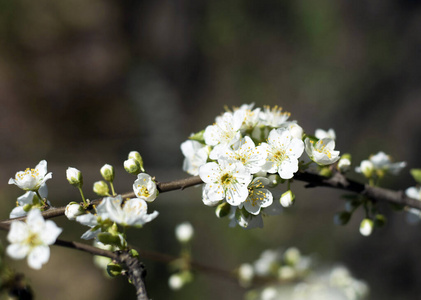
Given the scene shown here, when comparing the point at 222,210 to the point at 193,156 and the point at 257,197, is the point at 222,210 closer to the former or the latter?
the point at 257,197

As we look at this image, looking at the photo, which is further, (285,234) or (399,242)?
(285,234)

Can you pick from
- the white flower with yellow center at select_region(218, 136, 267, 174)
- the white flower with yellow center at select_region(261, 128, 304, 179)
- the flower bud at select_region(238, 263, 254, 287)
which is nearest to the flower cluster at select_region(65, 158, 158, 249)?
the white flower with yellow center at select_region(218, 136, 267, 174)

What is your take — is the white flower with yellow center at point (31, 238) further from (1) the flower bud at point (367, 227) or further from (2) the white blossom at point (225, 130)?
(1) the flower bud at point (367, 227)

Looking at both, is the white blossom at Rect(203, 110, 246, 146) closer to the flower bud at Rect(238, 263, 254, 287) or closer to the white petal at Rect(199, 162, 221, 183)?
the white petal at Rect(199, 162, 221, 183)

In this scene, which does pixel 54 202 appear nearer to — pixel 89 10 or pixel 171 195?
pixel 171 195

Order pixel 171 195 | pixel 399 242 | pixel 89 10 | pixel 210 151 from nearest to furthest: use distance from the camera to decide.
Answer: pixel 210 151, pixel 399 242, pixel 171 195, pixel 89 10

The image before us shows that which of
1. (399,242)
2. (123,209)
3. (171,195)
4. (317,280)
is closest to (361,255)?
(399,242)
